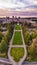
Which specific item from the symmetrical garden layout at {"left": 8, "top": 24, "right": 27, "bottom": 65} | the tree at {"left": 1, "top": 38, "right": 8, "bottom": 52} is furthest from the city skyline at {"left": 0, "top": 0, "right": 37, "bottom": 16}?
the tree at {"left": 1, "top": 38, "right": 8, "bottom": 52}

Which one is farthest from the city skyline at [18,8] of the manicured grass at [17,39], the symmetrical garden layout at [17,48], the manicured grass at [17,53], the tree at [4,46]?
the manicured grass at [17,53]

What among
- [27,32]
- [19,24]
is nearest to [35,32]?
[27,32]

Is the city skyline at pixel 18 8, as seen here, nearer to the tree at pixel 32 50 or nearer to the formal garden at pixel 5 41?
the formal garden at pixel 5 41

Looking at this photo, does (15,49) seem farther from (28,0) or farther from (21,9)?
(28,0)

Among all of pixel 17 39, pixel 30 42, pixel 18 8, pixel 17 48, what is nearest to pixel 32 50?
pixel 30 42

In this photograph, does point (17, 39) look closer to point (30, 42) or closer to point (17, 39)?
point (17, 39)

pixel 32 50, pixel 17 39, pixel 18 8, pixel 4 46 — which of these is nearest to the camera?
pixel 32 50
